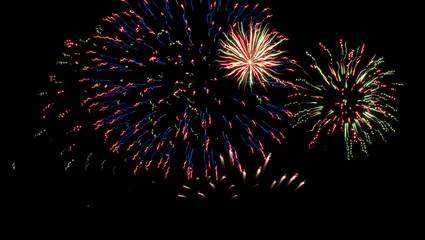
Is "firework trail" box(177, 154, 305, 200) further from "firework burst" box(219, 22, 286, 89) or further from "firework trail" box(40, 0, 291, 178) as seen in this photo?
"firework burst" box(219, 22, 286, 89)

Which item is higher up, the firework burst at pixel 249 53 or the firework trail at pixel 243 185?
the firework burst at pixel 249 53

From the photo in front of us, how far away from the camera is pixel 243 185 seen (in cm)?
610

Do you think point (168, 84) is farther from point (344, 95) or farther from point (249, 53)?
point (344, 95)

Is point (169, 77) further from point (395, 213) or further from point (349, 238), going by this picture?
point (395, 213)

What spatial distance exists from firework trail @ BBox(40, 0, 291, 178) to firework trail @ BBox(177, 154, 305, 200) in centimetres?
27

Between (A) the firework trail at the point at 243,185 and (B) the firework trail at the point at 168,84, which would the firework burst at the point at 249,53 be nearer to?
(B) the firework trail at the point at 168,84

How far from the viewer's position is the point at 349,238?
540 centimetres

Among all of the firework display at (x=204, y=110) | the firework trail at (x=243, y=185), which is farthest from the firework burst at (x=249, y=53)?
the firework trail at (x=243, y=185)

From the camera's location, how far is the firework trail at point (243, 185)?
5992mm

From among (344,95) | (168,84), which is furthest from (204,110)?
(344,95)

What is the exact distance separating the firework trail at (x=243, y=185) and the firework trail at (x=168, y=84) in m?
0.27

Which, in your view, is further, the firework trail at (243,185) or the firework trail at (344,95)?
the firework trail at (243,185)

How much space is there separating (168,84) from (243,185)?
8.57 feet

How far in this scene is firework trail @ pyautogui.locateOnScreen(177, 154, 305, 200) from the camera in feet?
19.7
